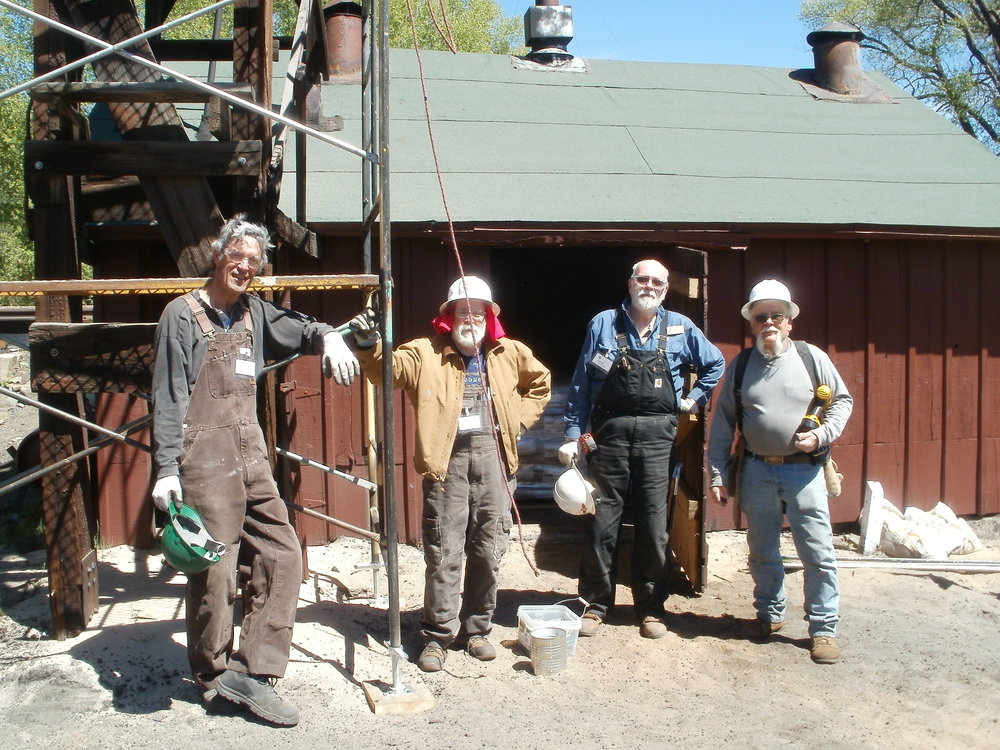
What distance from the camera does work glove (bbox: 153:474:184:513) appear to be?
353cm

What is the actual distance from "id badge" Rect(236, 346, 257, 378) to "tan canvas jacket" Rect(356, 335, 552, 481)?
61 centimetres

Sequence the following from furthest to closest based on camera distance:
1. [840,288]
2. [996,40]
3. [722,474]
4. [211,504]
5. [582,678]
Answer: [996,40]
[840,288]
[722,474]
[582,678]
[211,504]

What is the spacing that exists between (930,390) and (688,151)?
273 cm

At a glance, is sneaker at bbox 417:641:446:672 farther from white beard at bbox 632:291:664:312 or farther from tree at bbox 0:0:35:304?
tree at bbox 0:0:35:304

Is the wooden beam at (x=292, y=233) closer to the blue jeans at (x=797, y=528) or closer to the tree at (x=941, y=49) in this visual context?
the blue jeans at (x=797, y=528)

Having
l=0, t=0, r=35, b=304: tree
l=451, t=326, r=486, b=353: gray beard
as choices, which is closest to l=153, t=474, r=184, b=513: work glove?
l=451, t=326, r=486, b=353: gray beard

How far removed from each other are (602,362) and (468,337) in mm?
818

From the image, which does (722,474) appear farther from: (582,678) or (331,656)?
(331,656)

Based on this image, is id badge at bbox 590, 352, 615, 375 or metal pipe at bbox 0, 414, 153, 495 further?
id badge at bbox 590, 352, 615, 375

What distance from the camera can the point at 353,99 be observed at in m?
8.16

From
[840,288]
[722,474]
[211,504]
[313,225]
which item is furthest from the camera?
[840,288]

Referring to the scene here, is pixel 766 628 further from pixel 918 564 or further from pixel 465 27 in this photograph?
pixel 465 27

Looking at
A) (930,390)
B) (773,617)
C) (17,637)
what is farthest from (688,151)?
(17,637)

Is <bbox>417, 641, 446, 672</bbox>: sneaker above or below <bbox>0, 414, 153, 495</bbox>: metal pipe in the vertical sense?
below
